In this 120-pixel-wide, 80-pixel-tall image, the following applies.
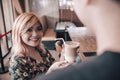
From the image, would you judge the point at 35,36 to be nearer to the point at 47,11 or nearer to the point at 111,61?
the point at 111,61

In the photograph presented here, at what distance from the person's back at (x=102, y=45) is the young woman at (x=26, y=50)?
3.43 ft

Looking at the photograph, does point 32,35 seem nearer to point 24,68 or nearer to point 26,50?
point 26,50

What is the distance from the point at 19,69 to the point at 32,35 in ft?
1.07

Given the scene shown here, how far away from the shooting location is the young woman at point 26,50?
Result: 1.43 meters

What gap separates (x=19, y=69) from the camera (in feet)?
4.66

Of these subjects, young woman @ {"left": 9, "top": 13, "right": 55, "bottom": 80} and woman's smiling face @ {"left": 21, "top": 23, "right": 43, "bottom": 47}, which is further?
woman's smiling face @ {"left": 21, "top": 23, "right": 43, "bottom": 47}

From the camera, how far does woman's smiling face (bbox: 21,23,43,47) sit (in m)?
1.55

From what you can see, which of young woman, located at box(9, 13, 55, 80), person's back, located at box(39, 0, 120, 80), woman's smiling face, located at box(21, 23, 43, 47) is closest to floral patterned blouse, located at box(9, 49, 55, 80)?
young woman, located at box(9, 13, 55, 80)

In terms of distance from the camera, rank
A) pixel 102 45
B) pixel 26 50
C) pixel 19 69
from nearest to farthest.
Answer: pixel 102 45
pixel 19 69
pixel 26 50

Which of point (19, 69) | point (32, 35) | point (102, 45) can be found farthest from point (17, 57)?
point (102, 45)

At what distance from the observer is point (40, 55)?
5.50ft

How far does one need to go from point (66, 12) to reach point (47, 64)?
15.2 ft

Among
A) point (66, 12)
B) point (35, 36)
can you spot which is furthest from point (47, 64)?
point (66, 12)

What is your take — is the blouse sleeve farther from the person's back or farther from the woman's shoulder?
the person's back
